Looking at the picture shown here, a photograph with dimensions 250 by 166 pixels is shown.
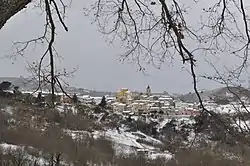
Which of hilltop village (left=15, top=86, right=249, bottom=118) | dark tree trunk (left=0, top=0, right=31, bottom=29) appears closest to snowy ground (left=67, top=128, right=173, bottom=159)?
hilltop village (left=15, top=86, right=249, bottom=118)

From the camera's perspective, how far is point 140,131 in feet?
121

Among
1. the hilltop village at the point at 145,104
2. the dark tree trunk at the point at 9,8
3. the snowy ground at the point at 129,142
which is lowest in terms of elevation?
the snowy ground at the point at 129,142

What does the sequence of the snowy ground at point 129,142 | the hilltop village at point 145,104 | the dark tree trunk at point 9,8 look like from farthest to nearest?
the snowy ground at point 129,142, the hilltop village at point 145,104, the dark tree trunk at point 9,8

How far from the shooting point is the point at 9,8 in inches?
71.2

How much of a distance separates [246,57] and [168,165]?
25.1 metres

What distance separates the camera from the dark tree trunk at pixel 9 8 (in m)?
1.80

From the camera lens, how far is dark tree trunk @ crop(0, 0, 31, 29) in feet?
5.89

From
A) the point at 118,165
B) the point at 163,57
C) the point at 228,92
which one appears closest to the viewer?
the point at 163,57

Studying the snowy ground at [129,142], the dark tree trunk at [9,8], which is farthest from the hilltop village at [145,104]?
the snowy ground at [129,142]

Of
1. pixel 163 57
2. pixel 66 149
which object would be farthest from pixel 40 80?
pixel 66 149

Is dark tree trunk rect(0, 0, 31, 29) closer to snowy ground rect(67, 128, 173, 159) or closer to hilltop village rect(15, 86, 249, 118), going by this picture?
hilltop village rect(15, 86, 249, 118)

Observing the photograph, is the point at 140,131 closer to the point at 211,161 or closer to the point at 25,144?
the point at 25,144

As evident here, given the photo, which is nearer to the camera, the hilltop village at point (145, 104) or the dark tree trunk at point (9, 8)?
the dark tree trunk at point (9, 8)

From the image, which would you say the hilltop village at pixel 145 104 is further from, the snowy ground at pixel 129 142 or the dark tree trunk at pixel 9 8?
the snowy ground at pixel 129 142
